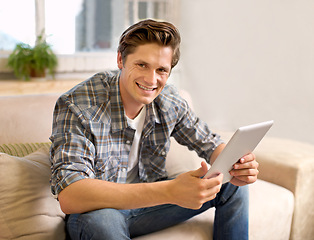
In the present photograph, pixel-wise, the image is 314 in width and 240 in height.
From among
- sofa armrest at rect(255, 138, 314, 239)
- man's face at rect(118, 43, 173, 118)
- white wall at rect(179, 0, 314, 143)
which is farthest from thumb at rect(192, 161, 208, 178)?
white wall at rect(179, 0, 314, 143)

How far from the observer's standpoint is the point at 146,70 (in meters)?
1.38

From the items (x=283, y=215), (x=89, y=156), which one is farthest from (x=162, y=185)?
(x=283, y=215)

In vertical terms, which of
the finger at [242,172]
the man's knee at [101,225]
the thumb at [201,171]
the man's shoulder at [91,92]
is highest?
the man's shoulder at [91,92]

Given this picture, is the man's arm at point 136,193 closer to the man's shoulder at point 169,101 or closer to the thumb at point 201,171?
the thumb at point 201,171

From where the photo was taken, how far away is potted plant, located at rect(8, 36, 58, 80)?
296 centimetres

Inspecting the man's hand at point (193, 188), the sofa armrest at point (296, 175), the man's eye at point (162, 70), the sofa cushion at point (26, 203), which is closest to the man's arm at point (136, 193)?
the man's hand at point (193, 188)

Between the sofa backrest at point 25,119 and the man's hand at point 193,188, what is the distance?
25.7 inches

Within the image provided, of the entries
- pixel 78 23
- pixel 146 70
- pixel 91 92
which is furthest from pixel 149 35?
pixel 78 23

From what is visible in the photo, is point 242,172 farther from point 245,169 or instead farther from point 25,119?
point 25,119

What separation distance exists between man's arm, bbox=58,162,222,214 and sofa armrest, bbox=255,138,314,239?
846 mm

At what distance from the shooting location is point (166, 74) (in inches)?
55.9

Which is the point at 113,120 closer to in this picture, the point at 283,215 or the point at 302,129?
the point at 283,215

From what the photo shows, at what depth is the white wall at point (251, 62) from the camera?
3244 millimetres

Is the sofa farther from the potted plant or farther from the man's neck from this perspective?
the potted plant
